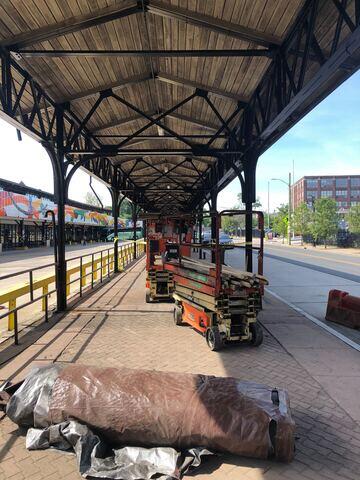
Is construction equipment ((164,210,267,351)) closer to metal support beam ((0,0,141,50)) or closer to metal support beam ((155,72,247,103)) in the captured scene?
metal support beam ((155,72,247,103))

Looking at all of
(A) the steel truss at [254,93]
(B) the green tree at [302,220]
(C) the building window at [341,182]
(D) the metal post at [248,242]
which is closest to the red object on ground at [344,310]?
(D) the metal post at [248,242]

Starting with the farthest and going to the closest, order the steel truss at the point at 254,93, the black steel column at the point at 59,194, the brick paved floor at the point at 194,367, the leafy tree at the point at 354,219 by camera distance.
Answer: the leafy tree at the point at 354,219, the black steel column at the point at 59,194, the steel truss at the point at 254,93, the brick paved floor at the point at 194,367

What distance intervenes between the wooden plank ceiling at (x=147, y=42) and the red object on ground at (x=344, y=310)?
17.4 ft

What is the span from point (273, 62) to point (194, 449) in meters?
6.42

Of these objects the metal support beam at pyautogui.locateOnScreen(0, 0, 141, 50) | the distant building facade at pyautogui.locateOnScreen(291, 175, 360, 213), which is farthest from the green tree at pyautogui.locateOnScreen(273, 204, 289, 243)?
the metal support beam at pyautogui.locateOnScreen(0, 0, 141, 50)

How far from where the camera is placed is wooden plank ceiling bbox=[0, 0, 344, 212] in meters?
5.83

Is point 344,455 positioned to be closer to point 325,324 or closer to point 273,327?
point 273,327

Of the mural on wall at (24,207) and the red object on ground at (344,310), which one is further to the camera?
the mural on wall at (24,207)

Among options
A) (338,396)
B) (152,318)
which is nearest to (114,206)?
(152,318)

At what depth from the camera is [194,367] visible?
5.88 metres

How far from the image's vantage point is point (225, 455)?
358 centimetres

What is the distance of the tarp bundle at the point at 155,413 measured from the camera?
342 cm

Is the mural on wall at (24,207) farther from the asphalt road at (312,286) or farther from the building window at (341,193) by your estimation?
the building window at (341,193)

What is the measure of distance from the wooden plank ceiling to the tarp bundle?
205 inches
